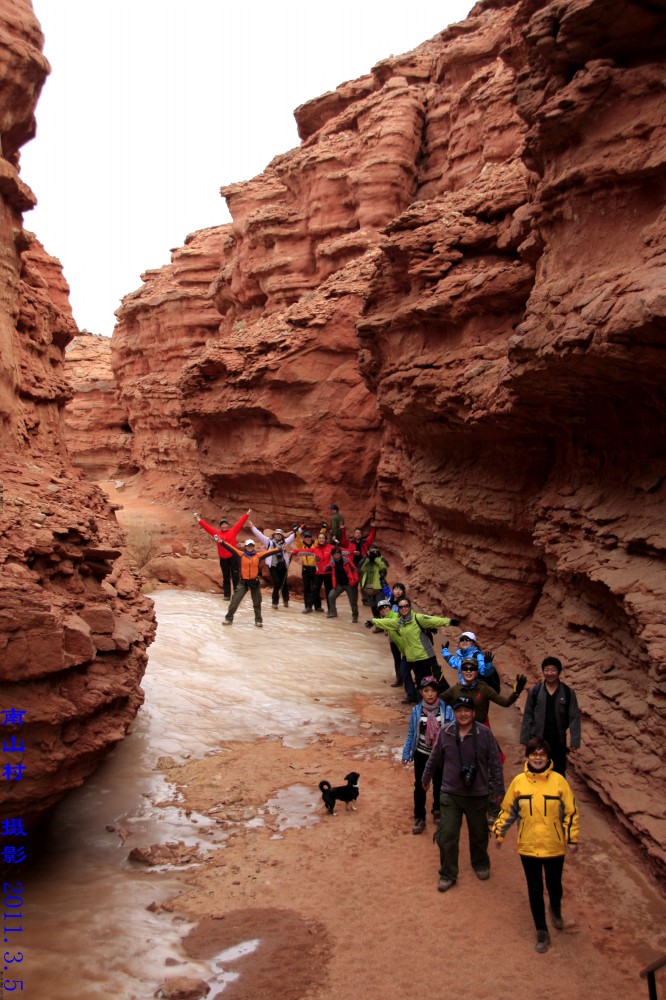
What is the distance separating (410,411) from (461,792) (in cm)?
908

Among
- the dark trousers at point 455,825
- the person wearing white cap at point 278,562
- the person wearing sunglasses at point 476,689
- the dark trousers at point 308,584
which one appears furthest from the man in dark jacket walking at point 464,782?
the person wearing white cap at point 278,562

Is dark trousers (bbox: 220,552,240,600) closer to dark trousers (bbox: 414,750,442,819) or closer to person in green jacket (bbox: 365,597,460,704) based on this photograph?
person in green jacket (bbox: 365,597,460,704)

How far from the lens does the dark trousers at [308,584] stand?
15.9 meters

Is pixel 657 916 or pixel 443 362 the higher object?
pixel 443 362

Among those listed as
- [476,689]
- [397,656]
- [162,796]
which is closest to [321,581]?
[397,656]

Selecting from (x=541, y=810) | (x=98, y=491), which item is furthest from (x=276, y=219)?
(x=541, y=810)

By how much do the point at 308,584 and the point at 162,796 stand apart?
28.3 ft

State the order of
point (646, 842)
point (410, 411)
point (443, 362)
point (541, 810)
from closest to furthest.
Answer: point (541, 810) → point (646, 842) → point (443, 362) → point (410, 411)

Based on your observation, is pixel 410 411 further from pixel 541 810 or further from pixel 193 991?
pixel 193 991

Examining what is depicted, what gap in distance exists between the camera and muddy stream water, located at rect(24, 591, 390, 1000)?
16.1ft

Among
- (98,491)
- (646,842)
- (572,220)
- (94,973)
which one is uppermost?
(572,220)

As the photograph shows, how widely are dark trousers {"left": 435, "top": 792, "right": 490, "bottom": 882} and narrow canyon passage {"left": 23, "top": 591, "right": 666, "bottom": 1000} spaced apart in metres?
0.20

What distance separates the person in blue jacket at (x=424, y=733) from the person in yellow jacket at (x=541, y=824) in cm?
129

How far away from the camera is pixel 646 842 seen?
5965 millimetres
